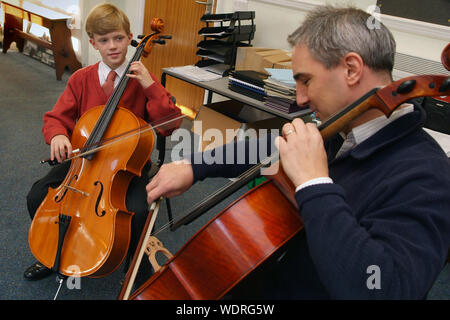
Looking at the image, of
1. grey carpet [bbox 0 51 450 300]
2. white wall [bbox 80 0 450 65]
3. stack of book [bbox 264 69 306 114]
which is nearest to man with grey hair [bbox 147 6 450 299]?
grey carpet [bbox 0 51 450 300]

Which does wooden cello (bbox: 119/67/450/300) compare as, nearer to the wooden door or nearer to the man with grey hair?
the man with grey hair

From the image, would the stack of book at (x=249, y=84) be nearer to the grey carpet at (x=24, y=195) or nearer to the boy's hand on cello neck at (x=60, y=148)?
the grey carpet at (x=24, y=195)

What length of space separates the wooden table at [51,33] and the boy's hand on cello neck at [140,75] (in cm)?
311

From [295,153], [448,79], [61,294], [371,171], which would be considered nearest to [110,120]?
[61,294]

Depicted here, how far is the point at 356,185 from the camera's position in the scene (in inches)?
31.5

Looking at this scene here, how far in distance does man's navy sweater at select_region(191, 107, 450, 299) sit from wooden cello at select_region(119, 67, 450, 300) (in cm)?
7

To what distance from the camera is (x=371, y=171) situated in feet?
2.59

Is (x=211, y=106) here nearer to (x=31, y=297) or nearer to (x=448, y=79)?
(x=31, y=297)

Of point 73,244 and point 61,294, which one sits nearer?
point 73,244

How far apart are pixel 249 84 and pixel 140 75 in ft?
2.13

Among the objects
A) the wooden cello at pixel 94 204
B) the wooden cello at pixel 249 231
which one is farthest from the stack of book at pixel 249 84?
the wooden cello at pixel 249 231

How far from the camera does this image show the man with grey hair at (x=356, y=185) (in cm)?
63
